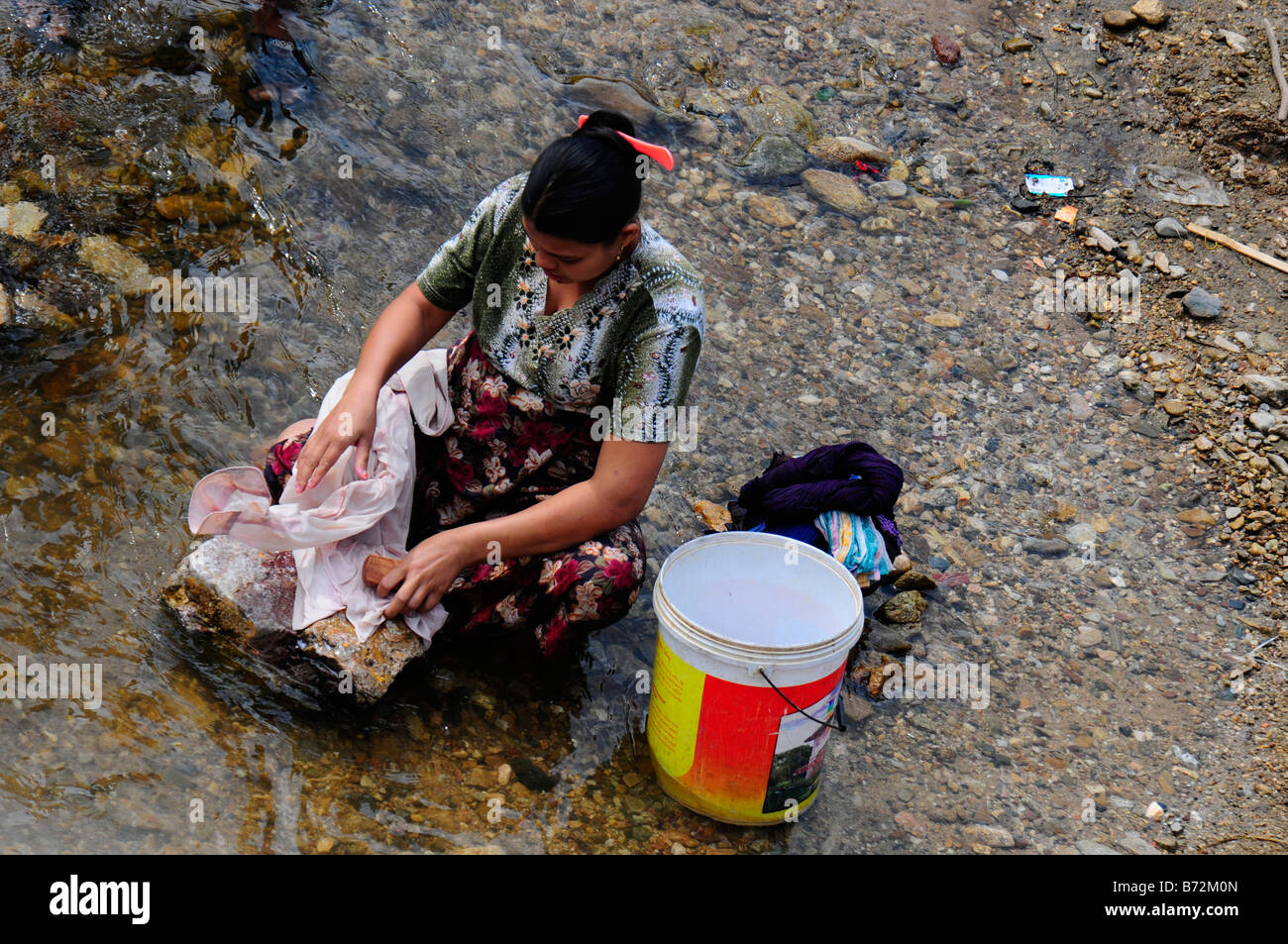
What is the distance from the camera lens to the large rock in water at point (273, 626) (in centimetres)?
212

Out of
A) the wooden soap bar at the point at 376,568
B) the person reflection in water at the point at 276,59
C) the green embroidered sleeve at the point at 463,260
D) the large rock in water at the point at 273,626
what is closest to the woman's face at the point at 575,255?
the green embroidered sleeve at the point at 463,260

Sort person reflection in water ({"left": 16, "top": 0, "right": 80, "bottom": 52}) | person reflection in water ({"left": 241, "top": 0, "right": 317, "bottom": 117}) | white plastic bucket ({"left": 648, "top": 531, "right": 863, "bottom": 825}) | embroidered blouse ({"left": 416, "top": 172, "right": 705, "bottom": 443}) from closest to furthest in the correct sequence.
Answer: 1. white plastic bucket ({"left": 648, "top": 531, "right": 863, "bottom": 825})
2. embroidered blouse ({"left": 416, "top": 172, "right": 705, "bottom": 443})
3. person reflection in water ({"left": 16, "top": 0, "right": 80, "bottom": 52})
4. person reflection in water ({"left": 241, "top": 0, "right": 317, "bottom": 117})

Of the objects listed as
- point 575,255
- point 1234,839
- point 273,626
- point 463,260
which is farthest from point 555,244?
point 1234,839

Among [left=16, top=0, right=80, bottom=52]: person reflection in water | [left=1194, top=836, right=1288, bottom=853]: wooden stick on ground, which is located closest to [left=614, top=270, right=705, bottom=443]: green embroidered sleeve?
[left=1194, top=836, right=1288, bottom=853]: wooden stick on ground

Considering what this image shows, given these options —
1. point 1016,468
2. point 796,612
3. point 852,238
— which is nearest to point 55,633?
point 796,612

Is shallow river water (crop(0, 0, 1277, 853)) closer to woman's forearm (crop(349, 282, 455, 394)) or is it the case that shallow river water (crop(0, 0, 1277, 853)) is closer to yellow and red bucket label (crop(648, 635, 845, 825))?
yellow and red bucket label (crop(648, 635, 845, 825))

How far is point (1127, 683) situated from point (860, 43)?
317cm

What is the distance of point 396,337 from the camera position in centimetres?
227

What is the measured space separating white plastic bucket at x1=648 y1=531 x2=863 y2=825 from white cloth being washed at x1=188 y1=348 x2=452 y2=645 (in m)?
0.54

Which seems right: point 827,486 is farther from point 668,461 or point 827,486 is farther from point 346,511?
point 346,511

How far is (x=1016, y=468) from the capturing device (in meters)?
3.31

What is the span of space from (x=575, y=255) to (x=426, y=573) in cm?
68

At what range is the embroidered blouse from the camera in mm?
2062

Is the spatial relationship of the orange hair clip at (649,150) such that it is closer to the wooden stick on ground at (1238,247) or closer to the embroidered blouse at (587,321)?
the embroidered blouse at (587,321)
